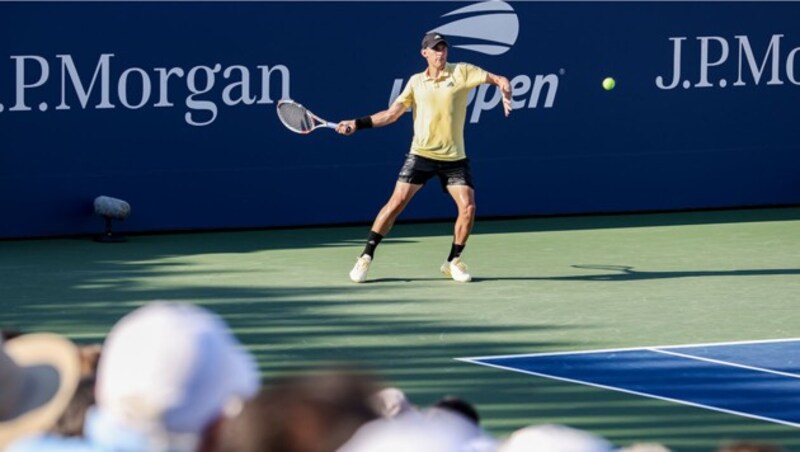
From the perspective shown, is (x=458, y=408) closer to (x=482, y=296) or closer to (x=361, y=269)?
(x=482, y=296)

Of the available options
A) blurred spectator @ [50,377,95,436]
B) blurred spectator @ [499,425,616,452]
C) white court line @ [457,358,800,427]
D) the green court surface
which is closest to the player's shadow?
the green court surface

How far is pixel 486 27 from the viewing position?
16938mm

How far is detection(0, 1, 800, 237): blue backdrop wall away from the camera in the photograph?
15562 millimetres

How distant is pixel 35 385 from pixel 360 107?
12.6m

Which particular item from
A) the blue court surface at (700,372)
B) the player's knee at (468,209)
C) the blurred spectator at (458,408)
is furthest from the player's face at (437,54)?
the blurred spectator at (458,408)

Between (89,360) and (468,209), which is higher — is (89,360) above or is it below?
below

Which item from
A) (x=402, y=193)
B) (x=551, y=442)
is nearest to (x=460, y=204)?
(x=402, y=193)

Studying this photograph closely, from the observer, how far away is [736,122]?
17969mm

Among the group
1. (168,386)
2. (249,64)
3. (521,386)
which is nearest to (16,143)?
(249,64)

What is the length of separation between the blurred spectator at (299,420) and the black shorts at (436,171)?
10235mm

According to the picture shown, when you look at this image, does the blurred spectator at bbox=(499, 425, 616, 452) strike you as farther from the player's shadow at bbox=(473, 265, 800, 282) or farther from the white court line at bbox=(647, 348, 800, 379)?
the player's shadow at bbox=(473, 265, 800, 282)

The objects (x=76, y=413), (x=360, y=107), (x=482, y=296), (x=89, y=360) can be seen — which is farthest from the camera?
(x=360, y=107)

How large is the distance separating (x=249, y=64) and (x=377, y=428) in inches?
515

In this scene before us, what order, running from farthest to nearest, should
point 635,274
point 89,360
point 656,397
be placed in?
point 635,274 < point 656,397 < point 89,360
